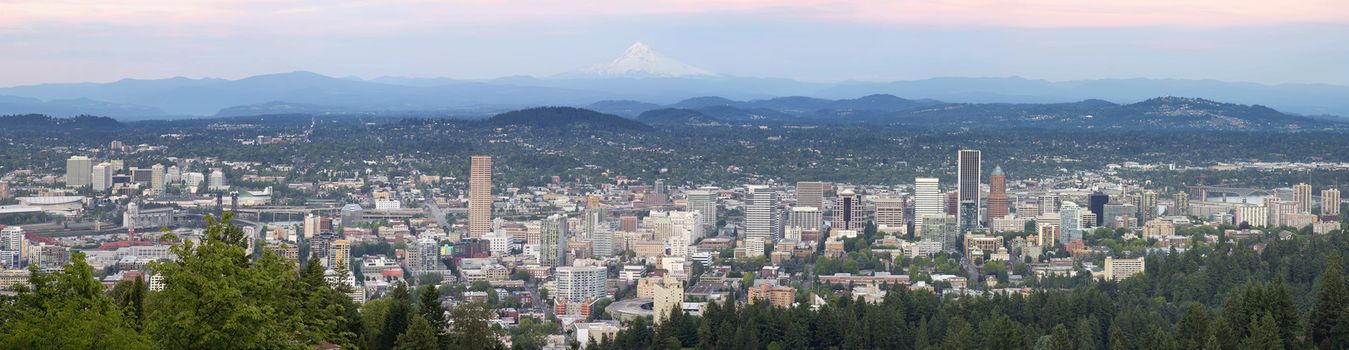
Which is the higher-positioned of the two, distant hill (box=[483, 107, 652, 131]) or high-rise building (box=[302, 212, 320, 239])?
distant hill (box=[483, 107, 652, 131])

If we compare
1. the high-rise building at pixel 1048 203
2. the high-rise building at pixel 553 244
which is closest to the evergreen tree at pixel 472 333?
the high-rise building at pixel 553 244

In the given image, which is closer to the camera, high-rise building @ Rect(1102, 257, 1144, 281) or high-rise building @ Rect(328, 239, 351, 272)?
high-rise building @ Rect(1102, 257, 1144, 281)

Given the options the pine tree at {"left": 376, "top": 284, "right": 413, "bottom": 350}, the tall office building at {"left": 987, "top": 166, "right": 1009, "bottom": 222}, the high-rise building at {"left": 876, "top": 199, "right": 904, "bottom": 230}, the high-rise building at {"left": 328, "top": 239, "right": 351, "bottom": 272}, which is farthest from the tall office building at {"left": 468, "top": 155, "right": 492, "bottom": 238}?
the pine tree at {"left": 376, "top": 284, "right": 413, "bottom": 350}

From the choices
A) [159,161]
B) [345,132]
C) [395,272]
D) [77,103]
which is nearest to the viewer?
[395,272]

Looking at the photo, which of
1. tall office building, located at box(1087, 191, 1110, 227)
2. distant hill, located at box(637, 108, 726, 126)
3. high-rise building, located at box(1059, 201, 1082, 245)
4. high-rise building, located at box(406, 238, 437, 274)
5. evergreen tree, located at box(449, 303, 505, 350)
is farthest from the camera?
distant hill, located at box(637, 108, 726, 126)

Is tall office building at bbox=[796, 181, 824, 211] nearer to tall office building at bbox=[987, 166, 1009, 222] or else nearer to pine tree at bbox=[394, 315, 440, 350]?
tall office building at bbox=[987, 166, 1009, 222]

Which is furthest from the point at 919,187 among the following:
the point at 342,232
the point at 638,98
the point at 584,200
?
the point at 638,98

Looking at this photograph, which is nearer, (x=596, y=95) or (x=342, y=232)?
(x=342, y=232)

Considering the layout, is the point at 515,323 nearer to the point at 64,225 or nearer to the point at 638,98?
the point at 64,225
